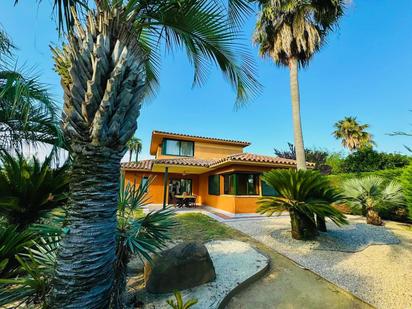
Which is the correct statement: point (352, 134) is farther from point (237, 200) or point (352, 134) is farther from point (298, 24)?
point (237, 200)

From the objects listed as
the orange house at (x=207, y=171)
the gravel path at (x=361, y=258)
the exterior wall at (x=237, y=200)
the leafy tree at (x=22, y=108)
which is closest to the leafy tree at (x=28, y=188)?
the leafy tree at (x=22, y=108)

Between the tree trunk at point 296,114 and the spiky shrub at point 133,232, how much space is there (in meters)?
8.41

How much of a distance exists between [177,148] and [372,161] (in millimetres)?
16536

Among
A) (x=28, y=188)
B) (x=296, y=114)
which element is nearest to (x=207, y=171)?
(x=296, y=114)

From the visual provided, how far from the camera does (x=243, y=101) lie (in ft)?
13.3

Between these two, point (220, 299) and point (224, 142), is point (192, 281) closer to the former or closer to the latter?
point (220, 299)

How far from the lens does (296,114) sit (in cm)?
1040

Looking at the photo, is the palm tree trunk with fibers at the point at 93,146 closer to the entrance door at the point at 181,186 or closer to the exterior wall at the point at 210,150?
the exterior wall at the point at 210,150

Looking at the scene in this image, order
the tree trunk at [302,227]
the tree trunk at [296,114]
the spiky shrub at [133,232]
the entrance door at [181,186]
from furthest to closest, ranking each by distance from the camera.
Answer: the entrance door at [181,186] < the tree trunk at [296,114] < the tree trunk at [302,227] < the spiky shrub at [133,232]

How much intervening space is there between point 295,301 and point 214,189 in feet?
40.2

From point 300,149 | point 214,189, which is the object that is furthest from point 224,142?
point 300,149

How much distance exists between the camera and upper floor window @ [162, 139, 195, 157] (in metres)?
18.0

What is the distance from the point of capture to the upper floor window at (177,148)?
17973 mm

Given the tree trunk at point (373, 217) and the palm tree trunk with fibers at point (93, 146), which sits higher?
the palm tree trunk with fibers at point (93, 146)
